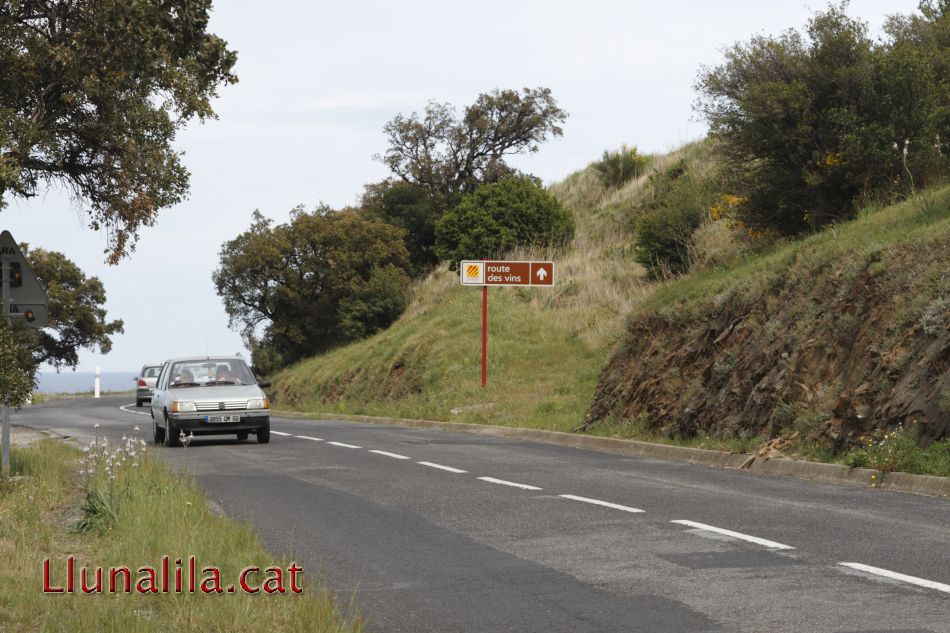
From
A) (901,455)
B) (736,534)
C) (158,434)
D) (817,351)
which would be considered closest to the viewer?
(736,534)

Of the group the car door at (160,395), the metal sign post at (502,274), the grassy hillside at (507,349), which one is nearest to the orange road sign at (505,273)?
the metal sign post at (502,274)

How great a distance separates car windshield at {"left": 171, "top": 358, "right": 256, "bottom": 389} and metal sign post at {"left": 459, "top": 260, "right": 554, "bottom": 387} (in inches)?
394

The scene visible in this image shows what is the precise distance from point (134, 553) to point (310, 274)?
5003 cm

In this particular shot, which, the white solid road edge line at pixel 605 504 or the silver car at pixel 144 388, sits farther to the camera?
the silver car at pixel 144 388

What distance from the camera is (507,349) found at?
37906 millimetres

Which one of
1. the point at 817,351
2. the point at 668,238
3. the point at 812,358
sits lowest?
the point at 812,358

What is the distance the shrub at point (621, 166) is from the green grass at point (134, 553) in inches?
1953

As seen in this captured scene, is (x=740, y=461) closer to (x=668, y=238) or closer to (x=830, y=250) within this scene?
(x=830, y=250)

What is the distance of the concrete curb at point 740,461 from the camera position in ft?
42.1

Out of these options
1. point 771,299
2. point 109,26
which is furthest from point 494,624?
point 771,299

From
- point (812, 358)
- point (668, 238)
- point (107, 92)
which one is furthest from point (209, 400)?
point (668, 238)

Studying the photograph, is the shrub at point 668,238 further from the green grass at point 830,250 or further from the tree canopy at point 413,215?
the tree canopy at point 413,215

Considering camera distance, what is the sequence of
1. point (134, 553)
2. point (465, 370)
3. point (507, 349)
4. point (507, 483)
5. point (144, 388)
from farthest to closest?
point (144, 388) → point (507, 349) → point (465, 370) → point (507, 483) → point (134, 553)

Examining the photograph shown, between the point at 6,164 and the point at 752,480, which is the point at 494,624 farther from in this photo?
the point at 6,164
